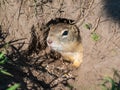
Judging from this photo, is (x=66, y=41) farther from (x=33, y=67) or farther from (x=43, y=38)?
(x=33, y=67)

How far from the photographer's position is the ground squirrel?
18.1 ft

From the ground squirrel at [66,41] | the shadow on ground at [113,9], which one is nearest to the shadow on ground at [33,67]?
the ground squirrel at [66,41]

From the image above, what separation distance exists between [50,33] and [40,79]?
938mm

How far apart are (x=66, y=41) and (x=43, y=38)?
0.37 m

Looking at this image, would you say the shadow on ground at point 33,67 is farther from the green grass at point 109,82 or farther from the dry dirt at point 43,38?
the green grass at point 109,82

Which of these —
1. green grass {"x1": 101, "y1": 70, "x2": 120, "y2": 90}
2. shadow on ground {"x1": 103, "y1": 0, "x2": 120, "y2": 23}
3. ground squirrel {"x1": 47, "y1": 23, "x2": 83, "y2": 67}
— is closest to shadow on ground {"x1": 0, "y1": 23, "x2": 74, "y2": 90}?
ground squirrel {"x1": 47, "y1": 23, "x2": 83, "y2": 67}

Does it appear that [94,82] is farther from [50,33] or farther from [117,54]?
[50,33]

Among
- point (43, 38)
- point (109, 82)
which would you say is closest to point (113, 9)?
point (109, 82)

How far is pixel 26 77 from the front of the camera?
470cm

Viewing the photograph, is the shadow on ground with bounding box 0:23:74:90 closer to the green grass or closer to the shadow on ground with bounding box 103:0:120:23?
the green grass

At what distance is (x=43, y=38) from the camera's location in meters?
5.63

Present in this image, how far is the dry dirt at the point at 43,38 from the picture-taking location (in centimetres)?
462

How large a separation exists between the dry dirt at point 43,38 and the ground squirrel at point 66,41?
160mm

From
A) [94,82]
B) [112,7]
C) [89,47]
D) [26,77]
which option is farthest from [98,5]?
[26,77]
